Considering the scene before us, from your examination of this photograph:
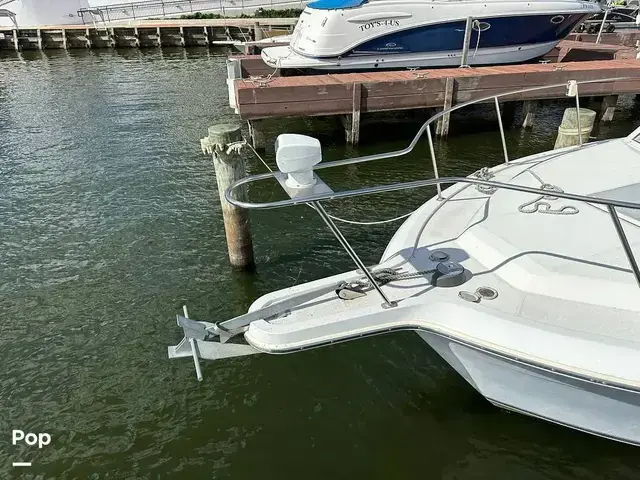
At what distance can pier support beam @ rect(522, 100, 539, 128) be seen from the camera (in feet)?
40.0

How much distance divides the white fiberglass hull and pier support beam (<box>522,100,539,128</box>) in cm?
185

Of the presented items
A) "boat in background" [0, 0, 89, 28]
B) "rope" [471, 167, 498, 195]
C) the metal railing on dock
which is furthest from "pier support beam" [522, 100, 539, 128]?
"boat in background" [0, 0, 89, 28]

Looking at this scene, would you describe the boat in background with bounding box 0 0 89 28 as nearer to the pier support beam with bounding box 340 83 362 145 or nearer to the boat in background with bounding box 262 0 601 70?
the boat in background with bounding box 262 0 601 70

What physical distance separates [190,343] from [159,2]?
39.0 meters

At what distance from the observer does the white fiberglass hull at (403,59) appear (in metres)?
12.3

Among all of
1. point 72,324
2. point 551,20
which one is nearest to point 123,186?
point 72,324

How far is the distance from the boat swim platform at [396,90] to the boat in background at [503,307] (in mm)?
6553

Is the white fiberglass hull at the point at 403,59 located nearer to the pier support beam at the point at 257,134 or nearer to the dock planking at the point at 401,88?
the dock planking at the point at 401,88

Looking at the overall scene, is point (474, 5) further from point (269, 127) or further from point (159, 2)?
point (159, 2)

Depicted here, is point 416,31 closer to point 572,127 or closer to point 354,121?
point 354,121

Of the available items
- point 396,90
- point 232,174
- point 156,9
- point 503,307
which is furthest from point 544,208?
point 156,9

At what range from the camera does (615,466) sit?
13.5 feet

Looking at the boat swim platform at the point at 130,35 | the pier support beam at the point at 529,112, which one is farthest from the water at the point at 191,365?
the boat swim platform at the point at 130,35

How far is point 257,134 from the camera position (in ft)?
35.5
